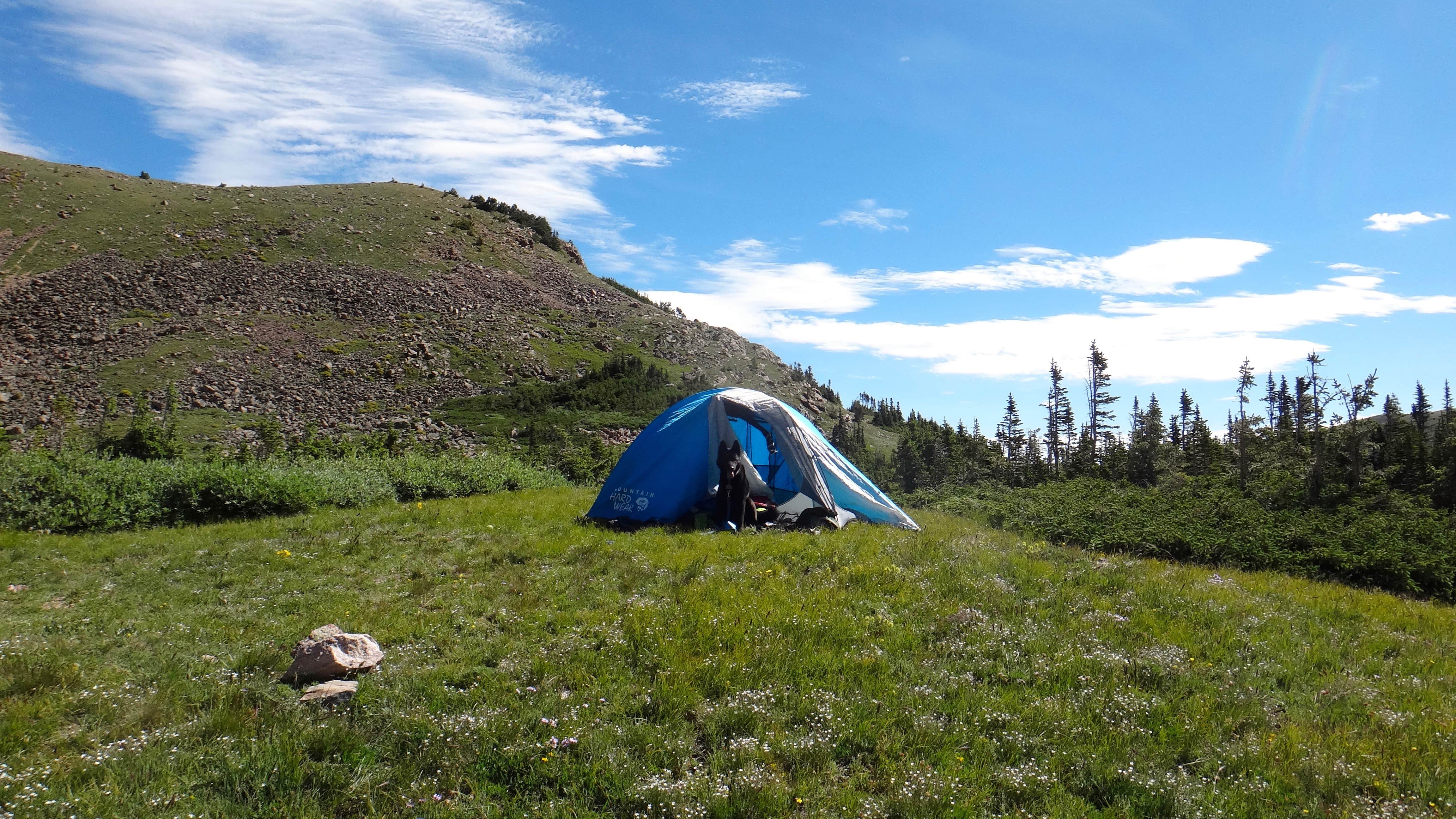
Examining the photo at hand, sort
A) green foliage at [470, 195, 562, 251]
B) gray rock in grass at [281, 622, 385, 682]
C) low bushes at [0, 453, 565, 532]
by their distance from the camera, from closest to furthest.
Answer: gray rock in grass at [281, 622, 385, 682] → low bushes at [0, 453, 565, 532] → green foliage at [470, 195, 562, 251]

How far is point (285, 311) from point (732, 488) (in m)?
54.6

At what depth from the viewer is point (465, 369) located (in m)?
56.7

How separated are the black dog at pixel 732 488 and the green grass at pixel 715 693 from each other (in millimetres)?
3277

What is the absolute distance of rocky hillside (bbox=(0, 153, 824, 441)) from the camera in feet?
144

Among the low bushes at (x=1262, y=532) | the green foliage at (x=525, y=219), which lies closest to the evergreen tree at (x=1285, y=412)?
the low bushes at (x=1262, y=532)

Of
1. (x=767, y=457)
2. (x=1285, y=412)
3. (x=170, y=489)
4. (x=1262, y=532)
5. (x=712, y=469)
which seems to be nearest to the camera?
(x=170, y=489)

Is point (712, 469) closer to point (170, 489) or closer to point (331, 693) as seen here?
point (331, 693)

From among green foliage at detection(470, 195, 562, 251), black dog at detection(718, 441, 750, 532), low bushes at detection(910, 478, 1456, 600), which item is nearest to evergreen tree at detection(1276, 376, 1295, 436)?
low bushes at detection(910, 478, 1456, 600)

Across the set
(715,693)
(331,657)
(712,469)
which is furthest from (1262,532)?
(331,657)

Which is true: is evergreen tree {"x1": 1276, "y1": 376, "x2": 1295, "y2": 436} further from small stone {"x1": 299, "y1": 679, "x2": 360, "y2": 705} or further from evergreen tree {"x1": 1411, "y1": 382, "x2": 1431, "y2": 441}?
small stone {"x1": 299, "y1": 679, "x2": 360, "y2": 705}

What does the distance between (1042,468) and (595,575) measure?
34673mm

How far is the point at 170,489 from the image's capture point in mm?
13820

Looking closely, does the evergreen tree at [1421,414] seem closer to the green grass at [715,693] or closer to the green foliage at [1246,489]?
the green foliage at [1246,489]

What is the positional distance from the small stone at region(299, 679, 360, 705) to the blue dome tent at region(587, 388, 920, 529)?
8.51 m
